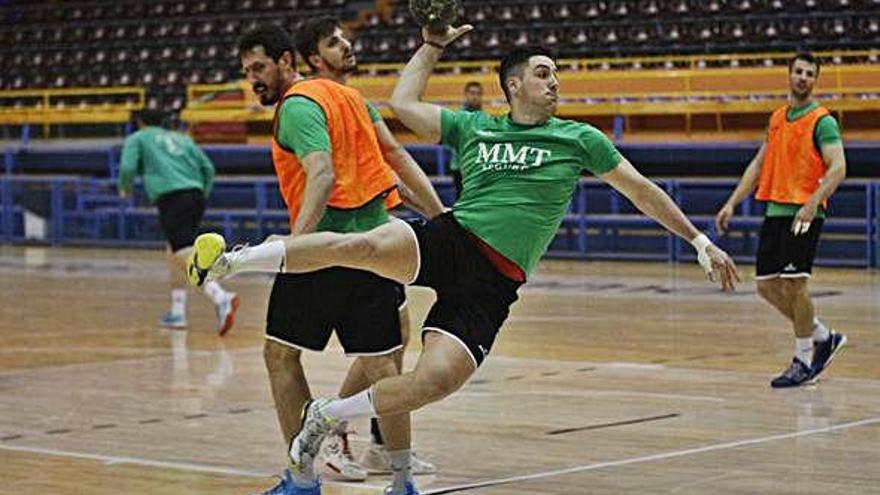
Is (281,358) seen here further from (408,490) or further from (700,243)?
(700,243)

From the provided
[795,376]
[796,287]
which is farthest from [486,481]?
[796,287]

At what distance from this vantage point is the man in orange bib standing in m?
11.0

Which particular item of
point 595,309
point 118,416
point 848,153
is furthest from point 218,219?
point 118,416

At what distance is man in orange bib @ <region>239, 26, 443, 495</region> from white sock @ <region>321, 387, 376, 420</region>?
422 mm

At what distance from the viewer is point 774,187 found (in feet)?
36.8

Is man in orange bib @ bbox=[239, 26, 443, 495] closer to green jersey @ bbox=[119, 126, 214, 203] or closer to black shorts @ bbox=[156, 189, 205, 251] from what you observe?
black shorts @ bbox=[156, 189, 205, 251]

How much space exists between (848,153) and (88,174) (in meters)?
13.3

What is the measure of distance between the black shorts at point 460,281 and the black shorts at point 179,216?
8554 millimetres

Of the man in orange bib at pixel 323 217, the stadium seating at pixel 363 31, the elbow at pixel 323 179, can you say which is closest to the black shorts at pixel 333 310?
the man in orange bib at pixel 323 217

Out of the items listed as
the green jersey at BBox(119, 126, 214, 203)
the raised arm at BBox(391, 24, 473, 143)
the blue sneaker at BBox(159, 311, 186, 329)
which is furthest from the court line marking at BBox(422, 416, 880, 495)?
the green jersey at BBox(119, 126, 214, 203)

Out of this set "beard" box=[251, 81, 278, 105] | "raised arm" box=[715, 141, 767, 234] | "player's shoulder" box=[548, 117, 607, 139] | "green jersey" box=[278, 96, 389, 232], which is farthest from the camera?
"raised arm" box=[715, 141, 767, 234]

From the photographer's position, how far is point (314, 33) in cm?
736

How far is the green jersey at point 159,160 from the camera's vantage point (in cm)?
1528

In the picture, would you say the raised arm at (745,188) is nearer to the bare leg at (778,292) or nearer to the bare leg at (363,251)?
the bare leg at (778,292)
